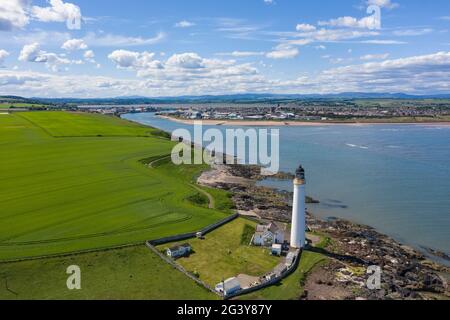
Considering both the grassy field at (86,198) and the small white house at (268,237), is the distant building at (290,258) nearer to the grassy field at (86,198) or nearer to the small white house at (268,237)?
the small white house at (268,237)

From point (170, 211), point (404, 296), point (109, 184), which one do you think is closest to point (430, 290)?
point (404, 296)

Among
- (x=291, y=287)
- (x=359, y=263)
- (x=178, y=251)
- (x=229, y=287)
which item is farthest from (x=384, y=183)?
(x=229, y=287)

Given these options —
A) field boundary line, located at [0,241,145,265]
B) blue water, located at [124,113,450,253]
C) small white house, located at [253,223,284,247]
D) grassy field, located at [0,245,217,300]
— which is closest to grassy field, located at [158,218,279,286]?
small white house, located at [253,223,284,247]

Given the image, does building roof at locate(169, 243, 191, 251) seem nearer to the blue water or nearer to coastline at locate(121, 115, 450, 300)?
coastline at locate(121, 115, 450, 300)

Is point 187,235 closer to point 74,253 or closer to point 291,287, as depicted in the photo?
point 74,253

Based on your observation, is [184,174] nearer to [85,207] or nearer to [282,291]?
[85,207]

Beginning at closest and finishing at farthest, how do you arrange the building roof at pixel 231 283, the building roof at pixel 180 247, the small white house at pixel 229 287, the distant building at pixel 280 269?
1. the small white house at pixel 229 287
2. the building roof at pixel 231 283
3. the distant building at pixel 280 269
4. the building roof at pixel 180 247

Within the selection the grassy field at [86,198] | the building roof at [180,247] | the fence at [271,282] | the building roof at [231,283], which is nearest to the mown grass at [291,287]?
the fence at [271,282]
